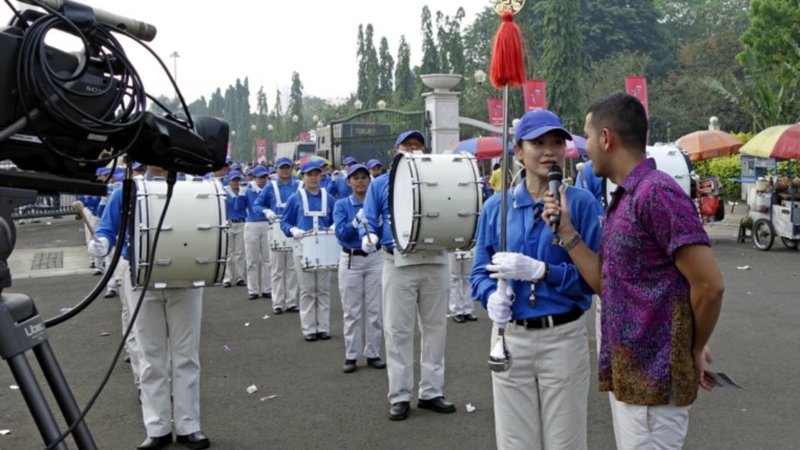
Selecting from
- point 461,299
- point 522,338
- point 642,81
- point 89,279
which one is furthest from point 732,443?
point 642,81

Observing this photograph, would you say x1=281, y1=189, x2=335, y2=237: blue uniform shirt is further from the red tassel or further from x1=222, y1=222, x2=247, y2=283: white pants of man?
the red tassel

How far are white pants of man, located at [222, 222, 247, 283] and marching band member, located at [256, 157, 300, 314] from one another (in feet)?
6.30

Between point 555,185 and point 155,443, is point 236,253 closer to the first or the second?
point 155,443

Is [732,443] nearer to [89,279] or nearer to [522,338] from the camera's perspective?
[522,338]

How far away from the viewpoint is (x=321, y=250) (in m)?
8.96

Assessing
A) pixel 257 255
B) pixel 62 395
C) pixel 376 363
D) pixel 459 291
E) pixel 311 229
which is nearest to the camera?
pixel 62 395

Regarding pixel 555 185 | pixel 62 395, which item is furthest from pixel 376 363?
pixel 62 395

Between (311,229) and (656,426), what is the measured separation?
6.88m

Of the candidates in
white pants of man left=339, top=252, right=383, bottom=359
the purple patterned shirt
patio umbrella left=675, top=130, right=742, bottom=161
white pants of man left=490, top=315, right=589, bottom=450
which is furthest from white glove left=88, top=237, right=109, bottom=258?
patio umbrella left=675, top=130, right=742, bottom=161

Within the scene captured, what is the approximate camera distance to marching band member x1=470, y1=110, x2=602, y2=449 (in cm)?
361

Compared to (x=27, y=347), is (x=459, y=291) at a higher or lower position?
lower

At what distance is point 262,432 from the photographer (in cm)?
588

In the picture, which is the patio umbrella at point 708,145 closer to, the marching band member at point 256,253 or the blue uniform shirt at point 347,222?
the marching band member at point 256,253

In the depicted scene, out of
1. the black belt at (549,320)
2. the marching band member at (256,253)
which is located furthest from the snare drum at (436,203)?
the marching band member at (256,253)
